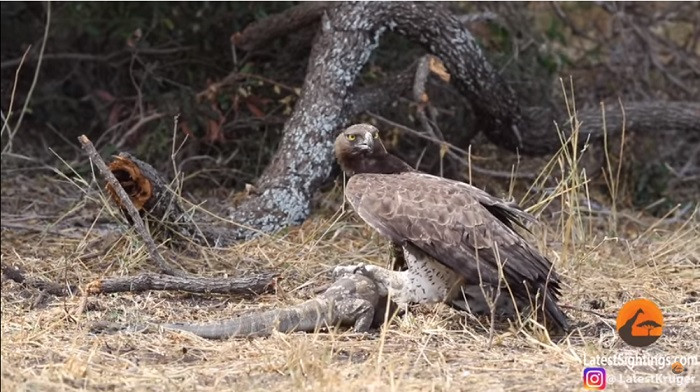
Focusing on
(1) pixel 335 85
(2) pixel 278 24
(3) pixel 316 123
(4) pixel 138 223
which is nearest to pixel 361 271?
(4) pixel 138 223

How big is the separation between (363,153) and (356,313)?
2.88 feet

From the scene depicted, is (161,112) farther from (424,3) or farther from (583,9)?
(583,9)

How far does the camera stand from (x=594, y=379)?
4078 millimetres

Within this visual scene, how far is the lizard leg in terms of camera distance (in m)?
4.90

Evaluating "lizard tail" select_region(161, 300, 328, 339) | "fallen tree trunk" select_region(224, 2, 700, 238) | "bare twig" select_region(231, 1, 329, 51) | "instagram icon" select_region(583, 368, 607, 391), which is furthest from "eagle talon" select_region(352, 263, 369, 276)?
"bare twig" select_region(231, 1, 329, 51)

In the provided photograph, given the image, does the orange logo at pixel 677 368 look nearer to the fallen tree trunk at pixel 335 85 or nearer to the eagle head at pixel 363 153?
the eagle head at pixel 363 153

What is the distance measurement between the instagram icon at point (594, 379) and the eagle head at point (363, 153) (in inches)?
64.9

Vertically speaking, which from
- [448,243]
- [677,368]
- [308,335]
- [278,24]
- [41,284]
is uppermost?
[278,24]

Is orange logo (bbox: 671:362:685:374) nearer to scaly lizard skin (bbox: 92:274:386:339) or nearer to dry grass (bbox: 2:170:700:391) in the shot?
dry grass (bbox: 2:170:700:391)

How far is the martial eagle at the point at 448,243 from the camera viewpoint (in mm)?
4781

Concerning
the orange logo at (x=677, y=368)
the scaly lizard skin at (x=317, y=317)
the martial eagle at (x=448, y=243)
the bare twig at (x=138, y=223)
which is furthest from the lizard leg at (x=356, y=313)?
the orange logo at (x=677, y=368)

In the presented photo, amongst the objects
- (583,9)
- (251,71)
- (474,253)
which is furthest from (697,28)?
(474,253)

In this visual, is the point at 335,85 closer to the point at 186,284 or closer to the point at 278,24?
the point at 278,24

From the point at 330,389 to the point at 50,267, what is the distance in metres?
2.42
